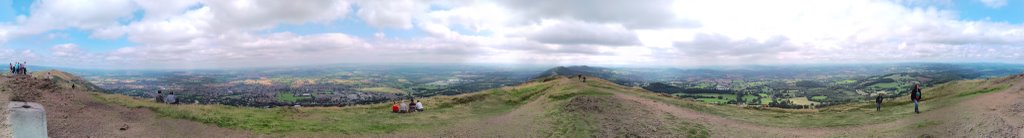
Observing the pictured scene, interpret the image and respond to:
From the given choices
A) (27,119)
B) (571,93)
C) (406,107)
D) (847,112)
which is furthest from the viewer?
(571,93)

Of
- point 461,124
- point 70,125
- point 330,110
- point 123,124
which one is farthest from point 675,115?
point 70,125

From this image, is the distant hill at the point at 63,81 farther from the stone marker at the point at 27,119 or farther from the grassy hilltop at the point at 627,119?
the stone marker at the point at 27,119

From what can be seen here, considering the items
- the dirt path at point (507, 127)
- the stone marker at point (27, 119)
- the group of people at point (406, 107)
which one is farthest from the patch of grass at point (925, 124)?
the stone marker at point (27, 119)

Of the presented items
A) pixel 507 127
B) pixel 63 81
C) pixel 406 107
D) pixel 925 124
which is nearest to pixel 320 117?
pixel 406 107

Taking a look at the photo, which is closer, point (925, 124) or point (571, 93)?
point (925, 124)

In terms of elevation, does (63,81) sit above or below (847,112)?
above

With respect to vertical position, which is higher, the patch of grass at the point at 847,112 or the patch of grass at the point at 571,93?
the patch of grass at the point at 571,93

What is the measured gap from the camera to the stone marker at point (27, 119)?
19931 millimetres

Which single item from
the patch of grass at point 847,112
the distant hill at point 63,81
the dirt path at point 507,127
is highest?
the distant hill at point 63,81

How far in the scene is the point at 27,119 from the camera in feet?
70.5

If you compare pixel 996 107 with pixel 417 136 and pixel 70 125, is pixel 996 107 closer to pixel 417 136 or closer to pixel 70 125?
pixel 417 136

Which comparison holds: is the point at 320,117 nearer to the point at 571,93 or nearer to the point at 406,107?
the point at 406,107

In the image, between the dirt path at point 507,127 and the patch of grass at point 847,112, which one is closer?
the dirt path at point 507,127

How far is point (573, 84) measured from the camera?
1623 inches
